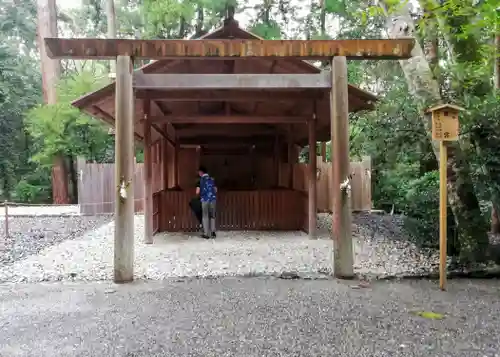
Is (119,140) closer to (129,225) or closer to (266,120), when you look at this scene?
(129,225)

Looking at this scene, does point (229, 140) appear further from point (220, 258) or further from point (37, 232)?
point (220, 258)

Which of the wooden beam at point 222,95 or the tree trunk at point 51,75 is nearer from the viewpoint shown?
the wooden beam at point 222,95

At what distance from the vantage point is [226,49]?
19.6 ft

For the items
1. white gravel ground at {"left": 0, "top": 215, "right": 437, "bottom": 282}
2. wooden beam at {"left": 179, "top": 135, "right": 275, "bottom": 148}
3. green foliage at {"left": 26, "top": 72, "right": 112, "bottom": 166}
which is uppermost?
green foliage at {"left": 26, "top": 72, "right": 112, "bottom": 166}

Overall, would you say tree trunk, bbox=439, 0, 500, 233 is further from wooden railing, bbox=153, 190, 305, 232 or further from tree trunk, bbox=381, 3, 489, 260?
wooden railing, bbox=153, 190, 305, 232

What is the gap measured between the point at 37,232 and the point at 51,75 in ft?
36.8

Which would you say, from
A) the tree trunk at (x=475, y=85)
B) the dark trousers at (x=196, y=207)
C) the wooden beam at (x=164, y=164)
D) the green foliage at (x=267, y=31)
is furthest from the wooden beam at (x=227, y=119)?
the green foliage at (x=267, y=31)

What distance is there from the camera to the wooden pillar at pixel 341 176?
19.9 ft

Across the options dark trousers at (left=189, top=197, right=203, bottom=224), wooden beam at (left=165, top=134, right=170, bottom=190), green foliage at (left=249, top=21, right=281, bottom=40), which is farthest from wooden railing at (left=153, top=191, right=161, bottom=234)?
green foliage at (left=249, top=21, right=281, bottom=40)

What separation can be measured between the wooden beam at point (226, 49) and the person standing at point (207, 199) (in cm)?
401

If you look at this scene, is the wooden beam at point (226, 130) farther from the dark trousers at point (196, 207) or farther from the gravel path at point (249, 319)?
the gravel path at point (249, 319)

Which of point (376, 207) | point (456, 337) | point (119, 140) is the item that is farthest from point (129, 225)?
point (376, 207)

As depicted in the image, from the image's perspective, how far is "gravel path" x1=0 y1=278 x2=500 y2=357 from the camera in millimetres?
3705

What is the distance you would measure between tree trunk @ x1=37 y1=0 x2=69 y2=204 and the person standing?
13.7 metres
